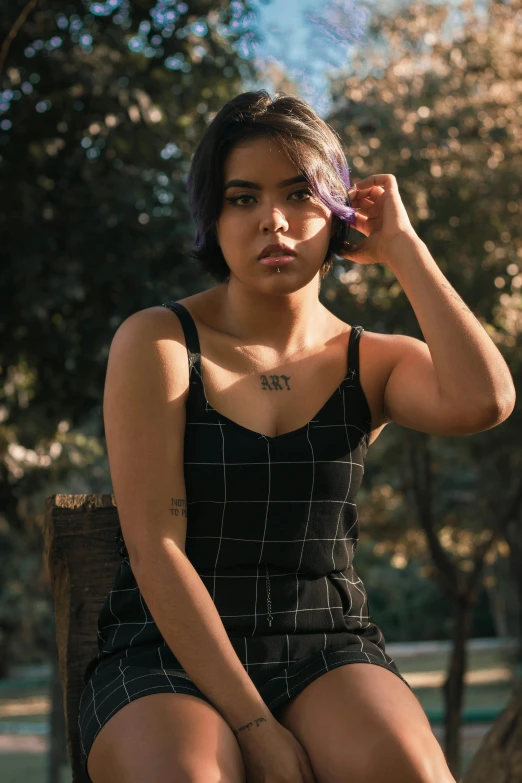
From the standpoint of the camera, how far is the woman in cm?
201

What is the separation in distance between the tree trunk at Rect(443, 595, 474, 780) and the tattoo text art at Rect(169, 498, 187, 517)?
822 centimetres

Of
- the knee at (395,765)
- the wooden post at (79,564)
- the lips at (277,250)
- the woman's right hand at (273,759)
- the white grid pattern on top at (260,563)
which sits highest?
the lips at (277,250)

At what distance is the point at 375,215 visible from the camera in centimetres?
262

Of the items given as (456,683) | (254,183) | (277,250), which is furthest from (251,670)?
(456,683)

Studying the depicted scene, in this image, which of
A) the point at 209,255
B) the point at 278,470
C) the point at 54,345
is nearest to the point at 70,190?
the point at 54,345

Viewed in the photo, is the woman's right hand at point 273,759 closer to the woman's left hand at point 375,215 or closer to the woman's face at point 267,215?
the woman's face at point 267,215

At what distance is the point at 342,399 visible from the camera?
7.89ft

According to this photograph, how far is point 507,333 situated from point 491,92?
2126mm

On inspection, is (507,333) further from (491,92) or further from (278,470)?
(278,470)

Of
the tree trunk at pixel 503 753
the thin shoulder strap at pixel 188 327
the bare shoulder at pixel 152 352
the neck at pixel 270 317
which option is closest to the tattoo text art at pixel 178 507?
the bare shoulder at pixel 152 352

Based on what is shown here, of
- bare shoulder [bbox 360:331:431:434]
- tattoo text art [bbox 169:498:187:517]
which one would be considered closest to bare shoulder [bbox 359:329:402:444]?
bare shoulder [bbox 360:331:431:434]

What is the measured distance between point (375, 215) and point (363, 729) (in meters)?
1.21

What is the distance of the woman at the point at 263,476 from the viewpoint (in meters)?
2.01

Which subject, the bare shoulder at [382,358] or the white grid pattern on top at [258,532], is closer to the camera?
the white grid pattern on top at [258,532]
